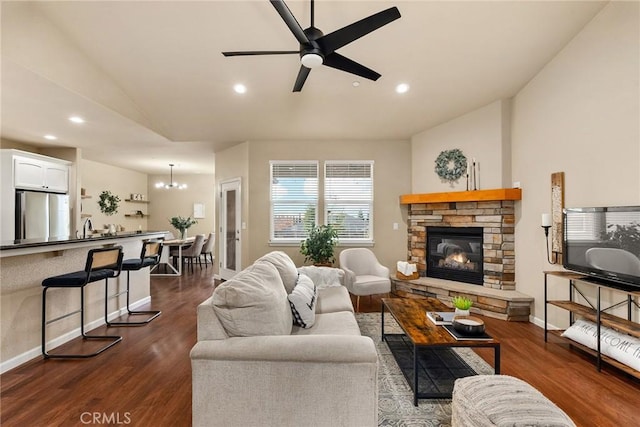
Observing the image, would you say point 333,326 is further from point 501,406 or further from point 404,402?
point 501,406

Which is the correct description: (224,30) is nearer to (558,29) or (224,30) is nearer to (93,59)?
(93,59)

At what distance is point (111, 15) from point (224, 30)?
3.65 feet

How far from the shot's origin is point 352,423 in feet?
5.11

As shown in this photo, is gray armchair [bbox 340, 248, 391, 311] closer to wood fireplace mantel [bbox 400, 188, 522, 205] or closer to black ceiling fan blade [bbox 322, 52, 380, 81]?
wood fireplace mantel [bbox 400, 188, 522, 205]

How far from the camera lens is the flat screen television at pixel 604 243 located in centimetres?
238

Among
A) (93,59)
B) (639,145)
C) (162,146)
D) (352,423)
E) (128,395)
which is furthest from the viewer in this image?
(162,146)

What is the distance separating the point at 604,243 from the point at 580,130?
1195 mm

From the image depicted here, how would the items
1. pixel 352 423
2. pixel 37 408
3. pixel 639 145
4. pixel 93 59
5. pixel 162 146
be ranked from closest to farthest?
pixel 352 423 < pixel 37 408 < pixel 639 145 < pixel 93 59 < pixel 162 146

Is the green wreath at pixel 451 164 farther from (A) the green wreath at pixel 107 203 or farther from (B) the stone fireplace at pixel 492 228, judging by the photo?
(A) the green wreath at pixel 107 203

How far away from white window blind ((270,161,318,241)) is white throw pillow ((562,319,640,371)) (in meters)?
3.75

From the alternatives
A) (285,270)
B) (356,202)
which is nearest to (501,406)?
(285,270)

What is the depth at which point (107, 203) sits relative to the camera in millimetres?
7516

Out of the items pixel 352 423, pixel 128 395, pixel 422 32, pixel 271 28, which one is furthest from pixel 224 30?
pixel 352 423

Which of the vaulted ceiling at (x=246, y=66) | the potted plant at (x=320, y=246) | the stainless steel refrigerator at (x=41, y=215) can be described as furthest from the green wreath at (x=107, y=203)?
the potted plant at (x=320, y=246)
